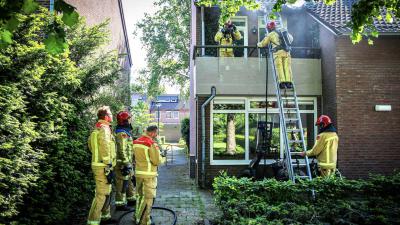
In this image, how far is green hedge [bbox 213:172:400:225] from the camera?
17.8 feet

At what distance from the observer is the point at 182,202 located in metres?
8.80

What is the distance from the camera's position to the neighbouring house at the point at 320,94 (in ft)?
33.4

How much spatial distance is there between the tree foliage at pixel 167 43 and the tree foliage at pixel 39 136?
21.3m

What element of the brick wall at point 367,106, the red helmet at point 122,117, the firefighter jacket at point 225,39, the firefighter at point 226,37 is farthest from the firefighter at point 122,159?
the brick wall at point 367,106

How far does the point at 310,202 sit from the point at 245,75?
5.33 metres

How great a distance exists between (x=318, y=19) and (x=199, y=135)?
509 centimetres

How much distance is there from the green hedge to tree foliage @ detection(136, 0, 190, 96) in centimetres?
2305

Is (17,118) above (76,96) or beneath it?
beneath

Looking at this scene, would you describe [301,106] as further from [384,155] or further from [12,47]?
[12,47]

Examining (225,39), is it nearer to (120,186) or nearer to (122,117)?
(122,117)

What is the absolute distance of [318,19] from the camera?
11.0 metres

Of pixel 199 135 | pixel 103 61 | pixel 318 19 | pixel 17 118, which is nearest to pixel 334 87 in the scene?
pixel 318 19

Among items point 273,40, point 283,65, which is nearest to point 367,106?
point 283,65

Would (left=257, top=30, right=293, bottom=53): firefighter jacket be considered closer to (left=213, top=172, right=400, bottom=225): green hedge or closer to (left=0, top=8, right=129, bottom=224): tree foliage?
→ (left=213, top=172, right=400, bottom=225): green hedge
